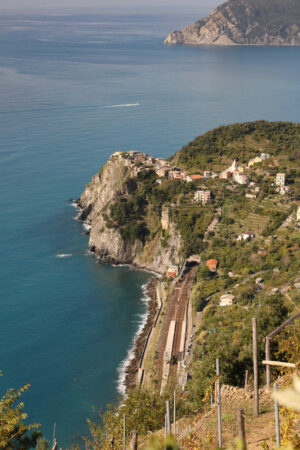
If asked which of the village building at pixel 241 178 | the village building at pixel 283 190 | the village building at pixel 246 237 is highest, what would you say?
the village building at pixel 241 178

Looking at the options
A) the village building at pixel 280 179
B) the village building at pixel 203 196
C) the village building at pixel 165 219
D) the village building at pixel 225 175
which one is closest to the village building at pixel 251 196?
the village building at pixel 280 179

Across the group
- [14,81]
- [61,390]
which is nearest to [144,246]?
[61,390]

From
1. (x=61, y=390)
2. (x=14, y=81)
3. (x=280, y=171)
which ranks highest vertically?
(x=14, y=81)

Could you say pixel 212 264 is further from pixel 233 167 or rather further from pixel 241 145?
pixel 241 145

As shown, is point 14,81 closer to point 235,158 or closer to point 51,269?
point 235,158

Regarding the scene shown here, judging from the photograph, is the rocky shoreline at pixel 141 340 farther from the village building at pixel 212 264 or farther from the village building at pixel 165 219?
the village building at pixel 165 219

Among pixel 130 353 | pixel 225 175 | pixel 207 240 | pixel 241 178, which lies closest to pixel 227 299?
pixel 130 353
